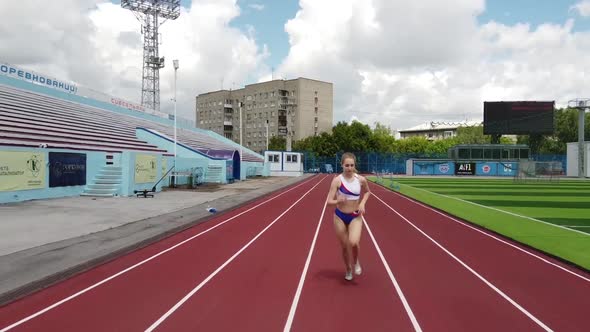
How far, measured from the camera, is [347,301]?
18.0 ft

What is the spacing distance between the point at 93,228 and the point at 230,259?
4.82 m

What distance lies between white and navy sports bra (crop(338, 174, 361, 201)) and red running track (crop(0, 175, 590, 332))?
133 cm

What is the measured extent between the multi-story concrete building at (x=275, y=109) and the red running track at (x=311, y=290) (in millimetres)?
86768

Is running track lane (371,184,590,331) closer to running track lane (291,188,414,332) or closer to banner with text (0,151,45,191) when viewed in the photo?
running track lane (291,188,414,332)

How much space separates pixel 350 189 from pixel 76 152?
57.9 feet

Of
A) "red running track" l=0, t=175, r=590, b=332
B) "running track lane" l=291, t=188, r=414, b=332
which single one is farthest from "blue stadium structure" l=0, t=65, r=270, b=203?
"running track lane" l=291, t=188, r=414, b=332

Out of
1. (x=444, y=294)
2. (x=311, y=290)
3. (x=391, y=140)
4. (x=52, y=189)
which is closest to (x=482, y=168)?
(x=391, y=140)

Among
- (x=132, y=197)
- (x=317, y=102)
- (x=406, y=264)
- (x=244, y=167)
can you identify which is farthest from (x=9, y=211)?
(x=317, y=102)

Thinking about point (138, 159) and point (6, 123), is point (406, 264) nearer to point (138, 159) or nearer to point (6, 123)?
point (138, 159)

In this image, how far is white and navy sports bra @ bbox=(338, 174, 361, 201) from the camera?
611 cm

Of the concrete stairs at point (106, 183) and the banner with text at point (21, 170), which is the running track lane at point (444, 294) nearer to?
the banner with text at point (21, 170)

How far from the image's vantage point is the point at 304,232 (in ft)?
36.6

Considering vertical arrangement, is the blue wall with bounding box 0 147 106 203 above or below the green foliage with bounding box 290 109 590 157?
below

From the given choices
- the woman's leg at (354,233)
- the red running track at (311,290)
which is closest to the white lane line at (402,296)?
the red running track at (311,290)
